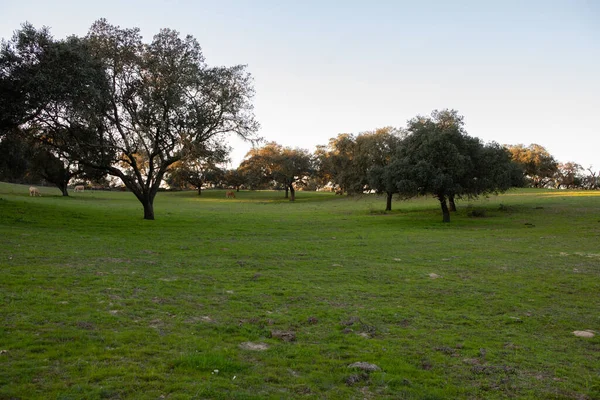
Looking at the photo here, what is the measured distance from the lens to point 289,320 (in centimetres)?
899

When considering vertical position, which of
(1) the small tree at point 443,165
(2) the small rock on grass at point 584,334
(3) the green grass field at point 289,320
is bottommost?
(2) the small rock on grass at point 584,334

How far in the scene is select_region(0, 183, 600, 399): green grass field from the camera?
591 centimetres

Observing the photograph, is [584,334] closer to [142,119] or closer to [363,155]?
[142,119]

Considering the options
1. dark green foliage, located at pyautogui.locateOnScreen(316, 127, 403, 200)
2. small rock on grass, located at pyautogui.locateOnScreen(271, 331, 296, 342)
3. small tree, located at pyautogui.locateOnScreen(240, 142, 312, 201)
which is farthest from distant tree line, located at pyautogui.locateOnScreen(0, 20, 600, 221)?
small tree, located at pyautogui.locateOnScreen(240, 142, 312, 201)

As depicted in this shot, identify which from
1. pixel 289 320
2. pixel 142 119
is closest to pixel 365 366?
pixel 289 320

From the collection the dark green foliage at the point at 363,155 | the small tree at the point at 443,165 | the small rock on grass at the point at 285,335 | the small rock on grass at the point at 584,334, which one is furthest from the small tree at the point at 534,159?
the small rock on grass at the point at 285,335

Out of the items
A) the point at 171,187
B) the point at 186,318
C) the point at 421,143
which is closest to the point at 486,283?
the point at 186,318

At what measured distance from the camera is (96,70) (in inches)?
977

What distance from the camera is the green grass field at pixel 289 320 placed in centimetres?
591

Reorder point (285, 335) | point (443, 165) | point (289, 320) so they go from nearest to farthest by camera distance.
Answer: point (285, 335) → point (289, 320) → point (443, 165)

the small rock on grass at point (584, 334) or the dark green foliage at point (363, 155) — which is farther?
the dark green foliage at point (363, 155)

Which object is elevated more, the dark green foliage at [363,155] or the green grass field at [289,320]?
the dark green foliage at [363,155]

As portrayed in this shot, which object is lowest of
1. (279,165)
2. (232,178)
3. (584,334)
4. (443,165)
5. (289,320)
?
(584,334)

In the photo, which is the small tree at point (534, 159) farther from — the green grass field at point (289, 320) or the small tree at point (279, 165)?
the green grass field at point (289, 320)
